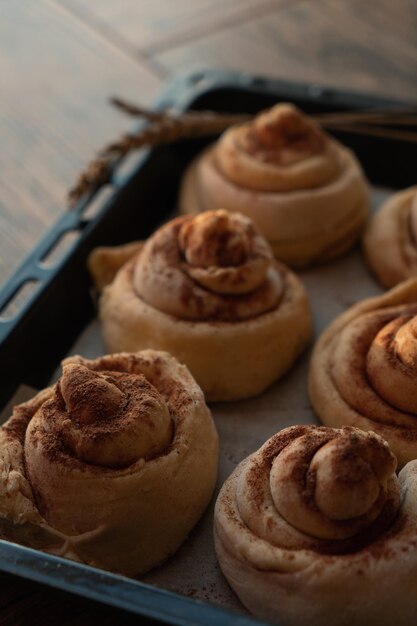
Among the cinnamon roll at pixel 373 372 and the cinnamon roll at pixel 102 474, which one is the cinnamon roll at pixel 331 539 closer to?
the cinnamon roll at pixel 102 474

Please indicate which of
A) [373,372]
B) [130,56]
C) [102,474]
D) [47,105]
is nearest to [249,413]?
[373,372]

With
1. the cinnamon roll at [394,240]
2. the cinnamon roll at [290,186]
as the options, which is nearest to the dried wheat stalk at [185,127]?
the cinnamon roll at [290,186]

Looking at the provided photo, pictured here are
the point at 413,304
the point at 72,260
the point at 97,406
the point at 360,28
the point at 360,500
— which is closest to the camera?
the point at 360,500

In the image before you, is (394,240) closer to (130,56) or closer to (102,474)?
(102,474)

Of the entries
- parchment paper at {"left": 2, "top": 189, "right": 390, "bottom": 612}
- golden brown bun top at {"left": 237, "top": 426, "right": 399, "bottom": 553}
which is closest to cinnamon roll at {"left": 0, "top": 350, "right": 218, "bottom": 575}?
parchment paper at {"left": 2, "top": 189, "right": 390, "bottom": 612}

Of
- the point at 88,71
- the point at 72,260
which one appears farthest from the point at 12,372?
the point at 88,71

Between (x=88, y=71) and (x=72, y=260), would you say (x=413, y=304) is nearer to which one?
(x=72, y=260)

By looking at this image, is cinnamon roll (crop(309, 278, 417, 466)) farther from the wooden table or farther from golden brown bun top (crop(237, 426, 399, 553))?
the wooden table
